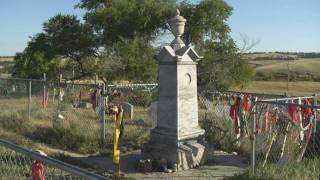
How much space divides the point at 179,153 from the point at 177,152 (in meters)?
0.05

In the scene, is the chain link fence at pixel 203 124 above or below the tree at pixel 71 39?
below

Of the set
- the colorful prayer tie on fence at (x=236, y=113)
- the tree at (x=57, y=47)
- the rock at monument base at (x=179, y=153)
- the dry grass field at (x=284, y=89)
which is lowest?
the rock at monument base at (x=179, y=153)

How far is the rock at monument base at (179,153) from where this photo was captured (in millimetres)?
10352

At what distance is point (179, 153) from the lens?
10344 mm

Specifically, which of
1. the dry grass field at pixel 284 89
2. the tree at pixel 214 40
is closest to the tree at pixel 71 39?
the tree at pixel 214 40

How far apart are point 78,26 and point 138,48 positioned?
21.2 feet

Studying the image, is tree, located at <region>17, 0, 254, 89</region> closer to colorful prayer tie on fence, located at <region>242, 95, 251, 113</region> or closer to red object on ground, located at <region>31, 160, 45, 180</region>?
colorful prayer tie on fence, located at <region>242, 95, 251, 113</region>

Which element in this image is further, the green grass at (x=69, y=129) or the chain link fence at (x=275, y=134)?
the green grass at (x=69, y=129)

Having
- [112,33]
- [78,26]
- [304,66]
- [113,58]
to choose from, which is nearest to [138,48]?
[113,58]

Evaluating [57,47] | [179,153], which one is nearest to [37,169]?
[179,153]

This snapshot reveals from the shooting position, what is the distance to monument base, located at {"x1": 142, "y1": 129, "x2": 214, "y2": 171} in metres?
10.3

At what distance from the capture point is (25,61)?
3117 cm

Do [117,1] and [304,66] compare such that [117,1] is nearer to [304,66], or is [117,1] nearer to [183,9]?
[183,9]

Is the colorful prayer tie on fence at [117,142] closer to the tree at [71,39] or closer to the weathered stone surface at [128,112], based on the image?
the weathered stone surface at [128,112]
